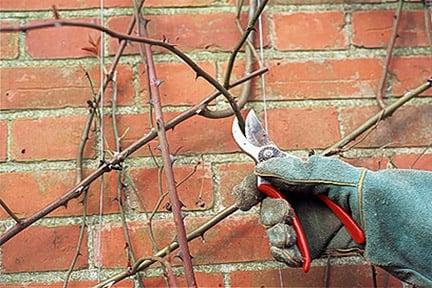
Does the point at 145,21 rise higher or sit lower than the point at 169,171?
higher

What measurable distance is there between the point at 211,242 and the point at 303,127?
250 millimetres

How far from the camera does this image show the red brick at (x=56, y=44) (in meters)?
1.26

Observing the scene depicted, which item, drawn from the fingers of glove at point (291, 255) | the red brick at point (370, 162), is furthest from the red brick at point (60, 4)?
the fingers of glove at point (291, 255)

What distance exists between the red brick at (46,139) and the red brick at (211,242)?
15 cm

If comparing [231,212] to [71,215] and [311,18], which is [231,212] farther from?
[311,18]

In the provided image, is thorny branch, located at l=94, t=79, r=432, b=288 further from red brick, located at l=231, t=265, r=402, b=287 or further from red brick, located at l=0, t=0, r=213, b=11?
red brick, located at l=0, t=0, r=213, b=11

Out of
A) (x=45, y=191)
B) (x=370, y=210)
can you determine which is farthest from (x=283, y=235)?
(x=45, y=191)

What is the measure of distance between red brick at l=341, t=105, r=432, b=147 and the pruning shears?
0.88 ft

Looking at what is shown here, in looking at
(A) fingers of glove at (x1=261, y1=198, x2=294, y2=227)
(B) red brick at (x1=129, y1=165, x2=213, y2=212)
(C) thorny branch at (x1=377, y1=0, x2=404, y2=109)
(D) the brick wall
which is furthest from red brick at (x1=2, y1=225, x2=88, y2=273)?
(C) thorny branch at (x1=377, y1=0, x2=404, y2=109)

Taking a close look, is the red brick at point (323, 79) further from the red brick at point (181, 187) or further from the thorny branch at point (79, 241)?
the thorny branch at point (79, 241)

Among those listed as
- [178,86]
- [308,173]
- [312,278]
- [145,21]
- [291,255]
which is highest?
[145,21]

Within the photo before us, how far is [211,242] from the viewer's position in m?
1.21

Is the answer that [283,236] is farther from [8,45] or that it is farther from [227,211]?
[8,45]

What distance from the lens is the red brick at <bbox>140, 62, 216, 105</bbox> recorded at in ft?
4.11
